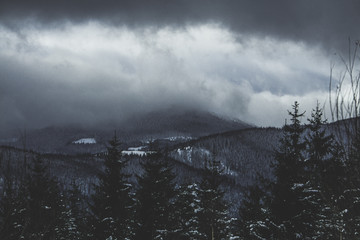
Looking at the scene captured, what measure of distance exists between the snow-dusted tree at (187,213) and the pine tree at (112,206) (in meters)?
2.82

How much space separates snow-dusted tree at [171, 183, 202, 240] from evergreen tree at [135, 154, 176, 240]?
1.81ft

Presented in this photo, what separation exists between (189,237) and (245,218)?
886 centimetres

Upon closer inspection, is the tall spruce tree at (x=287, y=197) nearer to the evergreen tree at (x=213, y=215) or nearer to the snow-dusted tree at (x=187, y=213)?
the evergreen tree at (x=213, y=215)

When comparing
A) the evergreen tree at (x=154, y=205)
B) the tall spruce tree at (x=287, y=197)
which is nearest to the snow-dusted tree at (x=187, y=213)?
the evergreen tree at (x=154, y=205)

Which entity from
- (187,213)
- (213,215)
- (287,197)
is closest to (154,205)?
(187,213)

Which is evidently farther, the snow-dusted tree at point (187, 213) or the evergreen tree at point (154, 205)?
the snow-dusted tree at point (187, 213)

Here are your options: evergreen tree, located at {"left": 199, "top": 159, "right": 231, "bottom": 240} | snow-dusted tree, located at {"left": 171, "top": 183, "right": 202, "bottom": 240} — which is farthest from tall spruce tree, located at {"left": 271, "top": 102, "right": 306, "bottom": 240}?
snow-dusted tree, located at {"left": 171, "top": 183, "right": 202, "bottom": 240}

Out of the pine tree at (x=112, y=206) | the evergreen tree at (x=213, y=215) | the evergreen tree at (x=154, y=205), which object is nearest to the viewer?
the evergreen tree at (x=213, y=215)

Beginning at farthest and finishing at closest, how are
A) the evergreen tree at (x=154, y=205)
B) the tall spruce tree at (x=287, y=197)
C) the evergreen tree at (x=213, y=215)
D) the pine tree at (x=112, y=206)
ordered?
the pine tree at (x=112, y=206)
the evergreen tree at (x=154, y=205)
the evergreen tree at (x=213, y=215)
the tall spruce tree at (x=287, y=197)

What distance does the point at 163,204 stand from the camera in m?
18.6

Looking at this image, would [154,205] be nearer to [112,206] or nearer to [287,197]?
[112,206]

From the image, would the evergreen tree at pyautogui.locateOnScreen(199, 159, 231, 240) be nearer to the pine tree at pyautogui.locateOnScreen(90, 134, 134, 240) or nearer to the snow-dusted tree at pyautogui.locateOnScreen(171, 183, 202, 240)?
the snow-dusted tree at pyautogui.locateOnScreen(171, 183, 202, 240)

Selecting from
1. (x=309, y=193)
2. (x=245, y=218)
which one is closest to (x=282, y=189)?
(x=309, y=193)

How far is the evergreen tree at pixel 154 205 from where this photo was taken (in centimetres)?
1798
